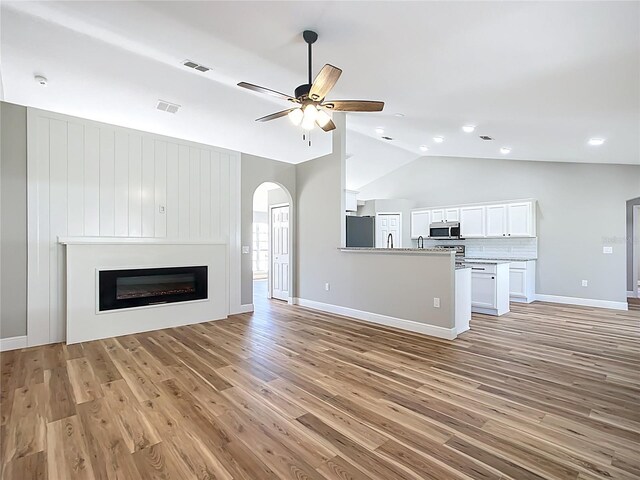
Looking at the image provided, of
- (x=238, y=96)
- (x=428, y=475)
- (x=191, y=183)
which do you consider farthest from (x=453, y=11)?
(x=191, y=183)

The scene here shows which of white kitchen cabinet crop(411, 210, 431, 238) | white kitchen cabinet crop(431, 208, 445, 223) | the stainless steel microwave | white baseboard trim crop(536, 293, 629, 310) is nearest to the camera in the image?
white baseboard trim crop(536, 293, 629, 310)

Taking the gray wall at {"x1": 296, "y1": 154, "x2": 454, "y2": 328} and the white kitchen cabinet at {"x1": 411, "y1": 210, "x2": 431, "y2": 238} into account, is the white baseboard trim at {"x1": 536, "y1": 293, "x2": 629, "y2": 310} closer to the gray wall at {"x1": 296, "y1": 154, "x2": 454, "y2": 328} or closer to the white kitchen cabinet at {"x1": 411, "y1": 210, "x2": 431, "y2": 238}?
the white kitchen cabinet at {"x1": 411, "y1": 210, "x2": 431, "y2": 238}

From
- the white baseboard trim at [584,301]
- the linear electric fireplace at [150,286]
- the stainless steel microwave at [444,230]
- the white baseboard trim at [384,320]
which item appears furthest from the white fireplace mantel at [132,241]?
the white baseboard trim at [584,301]

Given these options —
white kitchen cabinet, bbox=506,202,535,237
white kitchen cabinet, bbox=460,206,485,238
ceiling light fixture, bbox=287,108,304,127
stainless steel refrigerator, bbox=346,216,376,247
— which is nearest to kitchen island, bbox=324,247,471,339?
stainless steel refrigerator, bbox=346,216,376,247

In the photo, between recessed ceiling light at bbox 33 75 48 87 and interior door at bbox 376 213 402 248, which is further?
interior door at bbox 376 213 402 248

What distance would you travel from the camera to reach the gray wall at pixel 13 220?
3.74 m

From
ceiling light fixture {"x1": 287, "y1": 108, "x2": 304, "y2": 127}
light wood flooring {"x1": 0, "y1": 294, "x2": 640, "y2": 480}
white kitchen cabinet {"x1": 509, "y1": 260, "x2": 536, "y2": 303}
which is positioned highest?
ceiling light fixture {"x1": 287, "y1": 108, "x2": 304, "y2": 127}

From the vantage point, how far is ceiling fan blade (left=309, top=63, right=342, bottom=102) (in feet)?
8.35

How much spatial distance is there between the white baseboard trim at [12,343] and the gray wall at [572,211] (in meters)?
8.36

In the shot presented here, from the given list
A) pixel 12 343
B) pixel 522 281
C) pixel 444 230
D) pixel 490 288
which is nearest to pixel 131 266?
pixel 12 343

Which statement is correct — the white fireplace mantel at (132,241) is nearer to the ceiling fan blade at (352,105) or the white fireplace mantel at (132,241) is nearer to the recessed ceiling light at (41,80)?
the recessed ceiling light at (41,80)

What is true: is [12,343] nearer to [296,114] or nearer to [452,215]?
[296,114]

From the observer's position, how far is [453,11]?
2303 millimetres

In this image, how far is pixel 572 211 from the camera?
645cm
